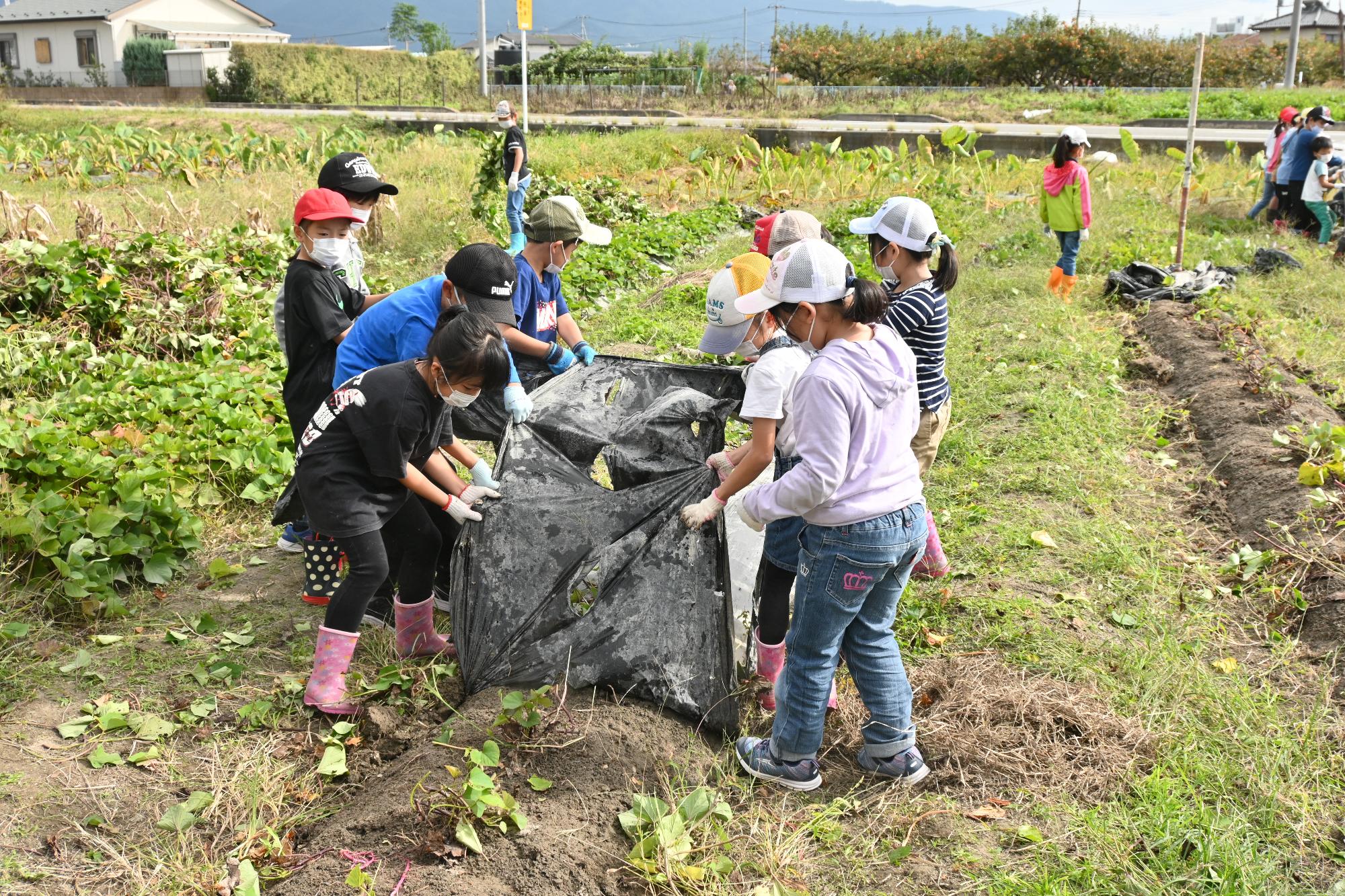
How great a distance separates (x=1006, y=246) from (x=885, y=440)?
8.22 metres

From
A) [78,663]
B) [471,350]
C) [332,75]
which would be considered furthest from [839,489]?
[332,75]

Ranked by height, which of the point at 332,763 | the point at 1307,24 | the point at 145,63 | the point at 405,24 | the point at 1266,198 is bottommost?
the point at 332,763

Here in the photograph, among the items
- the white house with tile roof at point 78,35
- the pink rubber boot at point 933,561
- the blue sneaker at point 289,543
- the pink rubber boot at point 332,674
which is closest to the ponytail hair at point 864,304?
the pink rubber boot at point 933,561

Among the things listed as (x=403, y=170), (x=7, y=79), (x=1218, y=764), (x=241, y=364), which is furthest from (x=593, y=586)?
(x=7, y=79)

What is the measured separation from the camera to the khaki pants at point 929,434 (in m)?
3.47

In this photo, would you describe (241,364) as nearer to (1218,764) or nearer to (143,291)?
(143,291)

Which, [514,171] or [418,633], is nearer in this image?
[418,633]

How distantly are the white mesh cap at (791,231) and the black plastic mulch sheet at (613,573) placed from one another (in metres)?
0.70

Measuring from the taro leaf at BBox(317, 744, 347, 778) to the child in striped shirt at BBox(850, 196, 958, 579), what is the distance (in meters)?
1.97

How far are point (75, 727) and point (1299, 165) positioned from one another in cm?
1174

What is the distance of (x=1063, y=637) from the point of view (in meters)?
3.38

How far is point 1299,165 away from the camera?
34.0ft

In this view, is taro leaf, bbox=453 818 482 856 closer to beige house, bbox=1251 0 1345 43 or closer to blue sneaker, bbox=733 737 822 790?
blue sneaker, bbox=733 737 822 790

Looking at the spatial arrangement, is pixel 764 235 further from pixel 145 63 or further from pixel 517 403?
pixel 145 63
